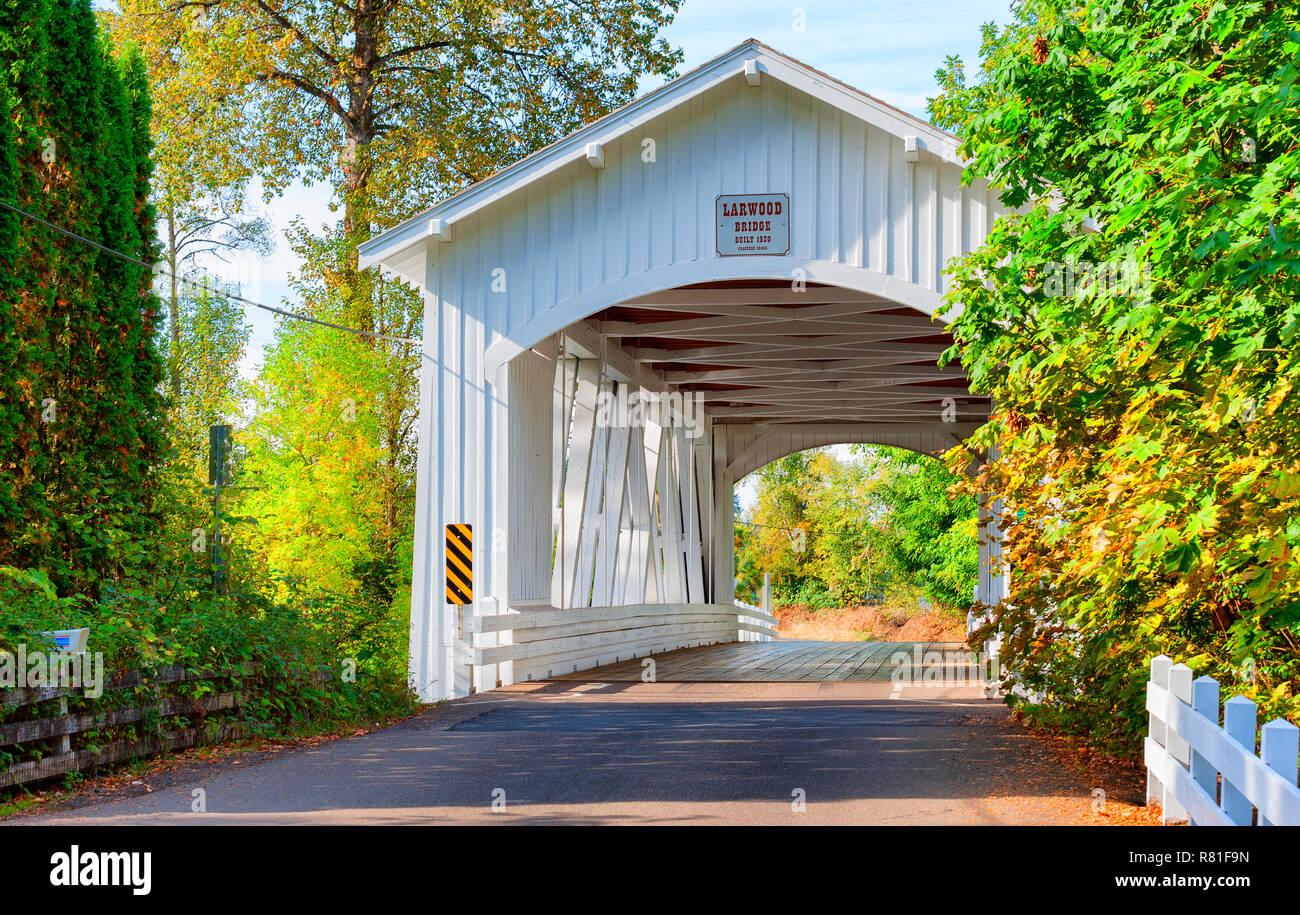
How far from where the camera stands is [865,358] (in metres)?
18.5

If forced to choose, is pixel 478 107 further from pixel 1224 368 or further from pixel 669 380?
pixel 1224 368

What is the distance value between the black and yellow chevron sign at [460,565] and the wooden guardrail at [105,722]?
3.40m

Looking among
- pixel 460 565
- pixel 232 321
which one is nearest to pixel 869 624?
pixel 232 321

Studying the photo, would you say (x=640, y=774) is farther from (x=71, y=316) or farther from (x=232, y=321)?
(x=232, y=321)

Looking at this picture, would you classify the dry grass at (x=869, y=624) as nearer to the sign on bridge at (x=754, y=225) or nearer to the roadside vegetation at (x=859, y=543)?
the roadside vegetation at (x=859, y=543)

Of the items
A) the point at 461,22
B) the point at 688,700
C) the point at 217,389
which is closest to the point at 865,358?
the point at 688,700

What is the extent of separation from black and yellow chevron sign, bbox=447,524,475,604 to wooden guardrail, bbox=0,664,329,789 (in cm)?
340

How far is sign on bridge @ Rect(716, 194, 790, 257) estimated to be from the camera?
12367mm

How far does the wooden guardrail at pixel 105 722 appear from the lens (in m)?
6.43

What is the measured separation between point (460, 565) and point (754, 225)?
4.22 m

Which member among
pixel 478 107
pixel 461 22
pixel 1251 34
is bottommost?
pixel 1251 34

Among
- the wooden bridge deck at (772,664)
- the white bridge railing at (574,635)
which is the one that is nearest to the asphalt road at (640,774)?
the white bridge railing at (574,635)

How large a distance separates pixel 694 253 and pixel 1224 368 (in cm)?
737

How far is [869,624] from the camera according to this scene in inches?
1510
